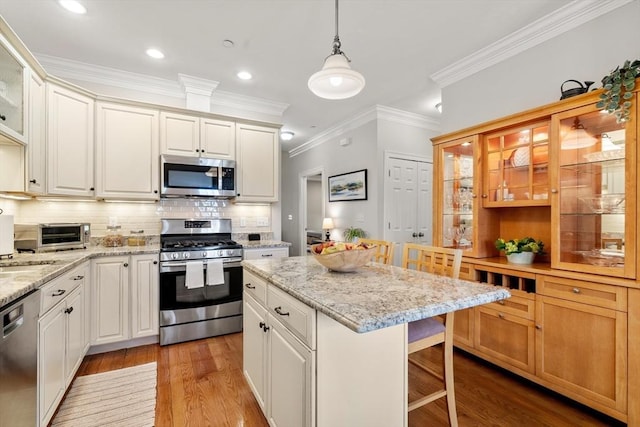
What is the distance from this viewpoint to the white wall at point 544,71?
81.4 inches

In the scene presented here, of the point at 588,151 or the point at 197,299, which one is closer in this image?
the point at 588,151

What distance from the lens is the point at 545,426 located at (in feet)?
5.90

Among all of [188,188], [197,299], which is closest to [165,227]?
[188,188]

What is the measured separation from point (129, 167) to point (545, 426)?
157 inches

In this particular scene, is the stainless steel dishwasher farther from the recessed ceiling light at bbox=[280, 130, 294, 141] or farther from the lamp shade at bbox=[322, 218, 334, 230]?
the recessed ceiling light at bbox=[280, 130, 294, 141]

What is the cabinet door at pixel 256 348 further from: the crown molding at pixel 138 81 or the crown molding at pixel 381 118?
the crown molding at pixel 381 118

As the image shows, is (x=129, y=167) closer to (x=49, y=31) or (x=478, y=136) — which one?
(x=49, y=31)

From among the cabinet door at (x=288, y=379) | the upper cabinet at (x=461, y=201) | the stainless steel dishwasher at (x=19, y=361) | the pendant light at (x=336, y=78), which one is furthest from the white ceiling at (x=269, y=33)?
the cabinet door at (x=288, y=379)

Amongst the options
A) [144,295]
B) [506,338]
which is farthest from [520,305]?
[144,295]

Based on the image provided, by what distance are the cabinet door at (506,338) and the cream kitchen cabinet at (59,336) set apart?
298 centimetres

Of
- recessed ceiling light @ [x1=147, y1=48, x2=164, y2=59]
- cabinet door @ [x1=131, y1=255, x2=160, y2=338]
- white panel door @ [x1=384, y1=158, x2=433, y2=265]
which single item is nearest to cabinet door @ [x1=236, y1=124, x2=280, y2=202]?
recessed ceiling light @ [x1=147, y1=48, x2=164, y2=59]

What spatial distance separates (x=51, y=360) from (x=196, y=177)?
2.03m

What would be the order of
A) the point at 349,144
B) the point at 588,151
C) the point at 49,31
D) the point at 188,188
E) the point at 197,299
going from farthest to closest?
1. the point at 349,144
2. the point at 188,188
3. the point at 197,299
4. the point at 49,31
5. the point at 588,151

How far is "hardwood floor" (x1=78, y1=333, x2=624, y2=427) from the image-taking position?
1864mm
